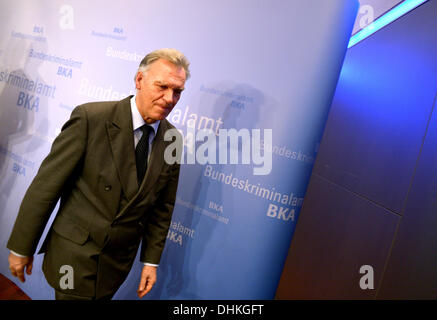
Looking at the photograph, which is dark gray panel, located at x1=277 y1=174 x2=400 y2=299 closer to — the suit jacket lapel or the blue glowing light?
the blue glowing light

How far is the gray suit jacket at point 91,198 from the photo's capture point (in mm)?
1435

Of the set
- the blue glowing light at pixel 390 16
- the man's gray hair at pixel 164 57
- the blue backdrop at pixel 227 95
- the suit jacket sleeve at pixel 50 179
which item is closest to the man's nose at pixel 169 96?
the man's gray hair at pixel 164 57

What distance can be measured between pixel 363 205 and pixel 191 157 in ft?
6.25

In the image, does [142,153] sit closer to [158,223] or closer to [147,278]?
[158,223]

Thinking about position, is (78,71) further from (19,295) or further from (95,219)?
(19,295)

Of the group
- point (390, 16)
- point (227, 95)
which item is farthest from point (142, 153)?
point (390, 16)

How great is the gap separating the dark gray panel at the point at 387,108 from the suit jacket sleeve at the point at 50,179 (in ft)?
8.37

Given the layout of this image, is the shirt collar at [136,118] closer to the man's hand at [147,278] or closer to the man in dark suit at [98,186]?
the man in dark suit at [98,186]

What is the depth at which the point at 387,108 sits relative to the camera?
2922 millimetres

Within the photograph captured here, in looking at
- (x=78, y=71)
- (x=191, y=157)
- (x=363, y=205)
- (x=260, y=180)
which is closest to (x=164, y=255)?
(x=191, y=157)

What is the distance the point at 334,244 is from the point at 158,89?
9.54 ft

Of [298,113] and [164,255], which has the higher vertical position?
[298,113]
